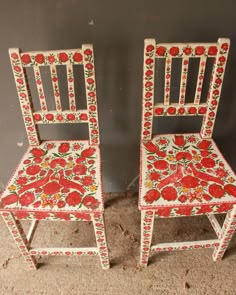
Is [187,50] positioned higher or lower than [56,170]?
higher

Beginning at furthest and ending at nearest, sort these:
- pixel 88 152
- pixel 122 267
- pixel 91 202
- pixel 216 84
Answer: pixel 122 267
pixel 88 152
pixel 216 84
pixel 91 202

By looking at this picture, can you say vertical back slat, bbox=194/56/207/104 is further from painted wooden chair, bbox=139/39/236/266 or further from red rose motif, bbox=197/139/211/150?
red rose motif, bbox=197/139/211/150

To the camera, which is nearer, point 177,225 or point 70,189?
point 70,189

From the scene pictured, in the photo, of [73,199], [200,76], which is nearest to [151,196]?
[73,199]

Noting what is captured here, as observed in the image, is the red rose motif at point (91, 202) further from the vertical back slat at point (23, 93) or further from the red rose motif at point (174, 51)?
the red rose motif at point (174, 51)

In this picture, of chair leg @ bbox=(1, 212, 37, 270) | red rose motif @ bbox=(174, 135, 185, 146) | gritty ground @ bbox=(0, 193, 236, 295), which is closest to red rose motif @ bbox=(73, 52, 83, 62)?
red rose motif @ bbox=(174, 135, 185, 146)

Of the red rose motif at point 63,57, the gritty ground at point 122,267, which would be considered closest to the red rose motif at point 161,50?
the red rose motif at point 63,57

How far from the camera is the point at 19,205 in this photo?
1.06m

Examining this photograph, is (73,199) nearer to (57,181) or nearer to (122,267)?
(57,181)

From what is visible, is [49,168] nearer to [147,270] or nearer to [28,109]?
[28,109]

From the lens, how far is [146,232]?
1.17 meters

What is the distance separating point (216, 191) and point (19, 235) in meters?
0.85

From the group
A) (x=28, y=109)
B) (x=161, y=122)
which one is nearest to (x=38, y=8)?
(x=28, y=109)

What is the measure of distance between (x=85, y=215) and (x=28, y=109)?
53cm
